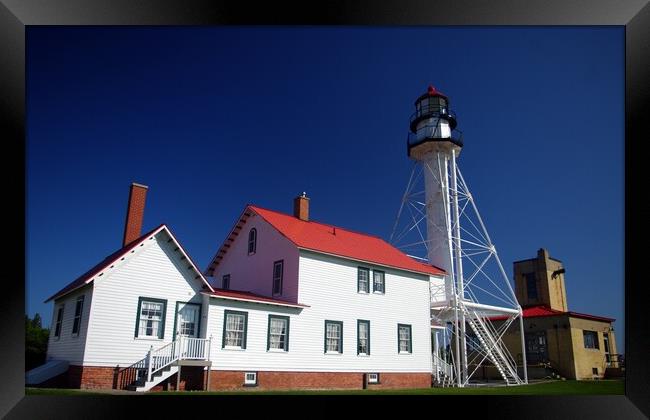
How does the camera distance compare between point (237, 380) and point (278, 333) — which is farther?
point (278, 333)

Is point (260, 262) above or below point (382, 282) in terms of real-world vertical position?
above

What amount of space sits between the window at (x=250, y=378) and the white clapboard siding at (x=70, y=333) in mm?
4888

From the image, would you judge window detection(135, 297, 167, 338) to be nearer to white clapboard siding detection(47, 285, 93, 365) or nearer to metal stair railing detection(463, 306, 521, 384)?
white clapboard siding detection(47, 285, 93, 365)

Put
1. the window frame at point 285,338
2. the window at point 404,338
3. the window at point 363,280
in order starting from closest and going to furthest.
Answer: the window frame at point 285,338 → the window at point 363,280 → the window at point 404,338

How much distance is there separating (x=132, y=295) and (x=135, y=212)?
11.4ft

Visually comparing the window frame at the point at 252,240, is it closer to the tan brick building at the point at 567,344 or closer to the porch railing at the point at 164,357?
the porch railing at the point at 164,357

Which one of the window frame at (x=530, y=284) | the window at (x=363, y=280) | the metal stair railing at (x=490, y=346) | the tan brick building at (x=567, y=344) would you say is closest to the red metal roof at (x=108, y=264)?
the window at (x=363, y=280)

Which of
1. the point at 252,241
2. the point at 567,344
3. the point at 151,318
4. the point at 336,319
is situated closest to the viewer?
the point at 151,318

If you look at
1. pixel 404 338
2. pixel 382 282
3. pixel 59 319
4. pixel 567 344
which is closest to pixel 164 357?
pixel 59 319

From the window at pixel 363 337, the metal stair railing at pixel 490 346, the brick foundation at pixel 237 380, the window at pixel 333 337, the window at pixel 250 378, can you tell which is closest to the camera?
the brick foundation at pixel 237 380

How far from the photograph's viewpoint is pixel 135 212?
16.9 m

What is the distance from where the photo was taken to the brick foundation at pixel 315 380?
15.5 m

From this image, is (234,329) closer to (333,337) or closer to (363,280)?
(333,337)

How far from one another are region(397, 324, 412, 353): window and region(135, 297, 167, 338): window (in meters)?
9.66
